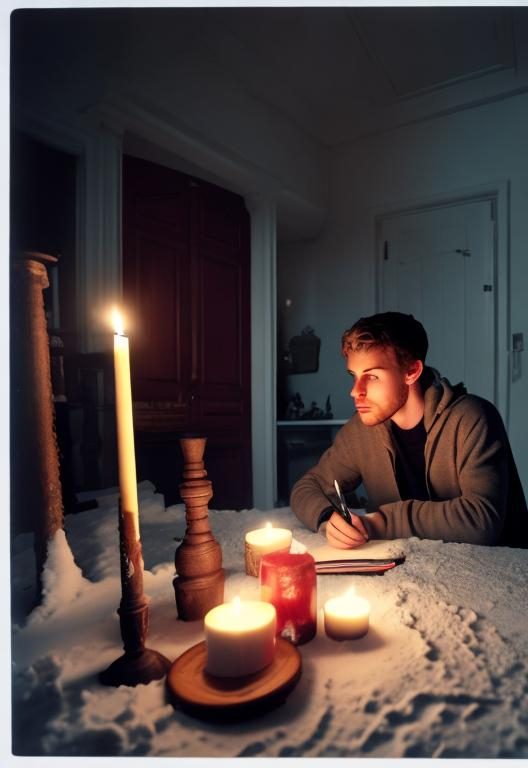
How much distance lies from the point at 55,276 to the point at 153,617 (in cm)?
138

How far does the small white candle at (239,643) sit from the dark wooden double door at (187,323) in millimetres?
1381

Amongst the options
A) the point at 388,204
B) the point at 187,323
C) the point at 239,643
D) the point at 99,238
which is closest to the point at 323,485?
the point at 239,643

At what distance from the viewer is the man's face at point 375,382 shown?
1.15m

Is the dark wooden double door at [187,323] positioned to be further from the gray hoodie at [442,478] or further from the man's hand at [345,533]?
the man's hand at [345,533]

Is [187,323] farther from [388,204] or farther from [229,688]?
[229,688]

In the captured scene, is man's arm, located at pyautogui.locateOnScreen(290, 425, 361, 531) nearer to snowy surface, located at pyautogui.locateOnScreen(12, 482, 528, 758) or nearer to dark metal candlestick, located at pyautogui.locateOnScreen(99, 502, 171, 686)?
snowy surface, located at pyautogui.locateOnScreen(12, 482, 528, 758)

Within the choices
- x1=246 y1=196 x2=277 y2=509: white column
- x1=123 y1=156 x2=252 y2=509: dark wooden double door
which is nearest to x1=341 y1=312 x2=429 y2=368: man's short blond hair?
x1=123 y1=156 x2=252 y2=509: dark wooden double door

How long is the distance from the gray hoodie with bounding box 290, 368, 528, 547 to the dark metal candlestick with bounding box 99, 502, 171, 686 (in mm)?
485

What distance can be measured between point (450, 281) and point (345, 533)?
2221 millimetres

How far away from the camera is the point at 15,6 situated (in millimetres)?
938

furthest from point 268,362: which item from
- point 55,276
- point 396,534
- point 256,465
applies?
point 396,534

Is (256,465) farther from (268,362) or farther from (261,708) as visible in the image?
(261,708)

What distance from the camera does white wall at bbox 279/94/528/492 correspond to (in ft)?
7.64

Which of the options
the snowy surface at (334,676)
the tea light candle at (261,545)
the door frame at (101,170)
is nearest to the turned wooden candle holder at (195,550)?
the snowy surface at (334,676)
